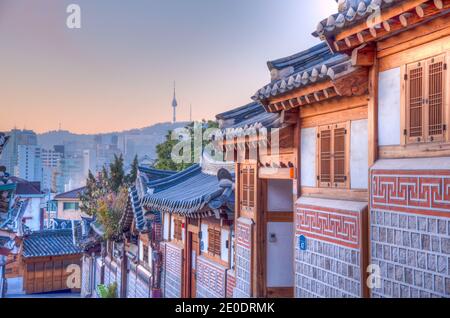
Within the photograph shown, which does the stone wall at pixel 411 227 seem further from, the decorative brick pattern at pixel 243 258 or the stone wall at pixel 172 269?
the stone wall at pixel 172 269

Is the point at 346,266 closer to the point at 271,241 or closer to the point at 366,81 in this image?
the point at 366,81

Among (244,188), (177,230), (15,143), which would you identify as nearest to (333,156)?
(244,188)

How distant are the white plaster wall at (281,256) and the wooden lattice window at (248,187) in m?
0.44

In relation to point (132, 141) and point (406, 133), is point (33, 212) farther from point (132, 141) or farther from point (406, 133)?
point (406, 133)

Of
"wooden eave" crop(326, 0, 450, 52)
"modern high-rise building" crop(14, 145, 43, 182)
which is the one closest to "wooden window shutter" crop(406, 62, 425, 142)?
"wooden eave" crop(326, 0, 450, 52)

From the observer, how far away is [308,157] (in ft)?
18.5

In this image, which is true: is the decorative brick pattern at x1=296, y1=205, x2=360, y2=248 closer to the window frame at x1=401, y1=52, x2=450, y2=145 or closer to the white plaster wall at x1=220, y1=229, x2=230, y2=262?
the window frame at x1=401, y1=52, x2=450, y2=145

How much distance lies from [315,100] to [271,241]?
2.45 m

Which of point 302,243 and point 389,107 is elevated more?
point 389,107

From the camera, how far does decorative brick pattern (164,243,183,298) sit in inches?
413

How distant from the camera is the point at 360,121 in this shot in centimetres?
464

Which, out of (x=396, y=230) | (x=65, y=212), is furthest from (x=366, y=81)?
(x=65, y=212)

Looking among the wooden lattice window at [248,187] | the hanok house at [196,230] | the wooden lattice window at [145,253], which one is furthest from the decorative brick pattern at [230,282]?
the wooden lattice window at [145,253]

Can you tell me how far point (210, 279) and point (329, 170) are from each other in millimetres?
4371
